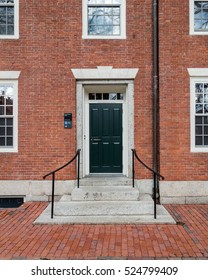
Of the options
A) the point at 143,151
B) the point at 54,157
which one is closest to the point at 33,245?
the point at 54,157

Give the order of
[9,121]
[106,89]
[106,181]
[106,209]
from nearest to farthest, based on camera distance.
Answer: [106,209], [106,181], [9,121], [106,89]

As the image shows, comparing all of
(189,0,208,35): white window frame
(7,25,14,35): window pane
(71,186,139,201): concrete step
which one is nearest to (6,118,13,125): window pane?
(7,25,14,35): window pane

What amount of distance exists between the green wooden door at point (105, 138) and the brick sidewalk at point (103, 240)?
2.50m

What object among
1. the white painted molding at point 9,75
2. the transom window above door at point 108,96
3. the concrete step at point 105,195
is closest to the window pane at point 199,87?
the transom window above door at point 108,96

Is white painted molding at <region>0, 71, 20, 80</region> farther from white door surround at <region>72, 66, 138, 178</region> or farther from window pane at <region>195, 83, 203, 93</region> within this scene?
window pane at <region>195, 83, 203, 93</region>

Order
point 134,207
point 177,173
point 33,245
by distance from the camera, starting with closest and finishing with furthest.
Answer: point 33,245 → point 134,207 → point 177,173

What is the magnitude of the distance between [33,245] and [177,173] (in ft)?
14.3

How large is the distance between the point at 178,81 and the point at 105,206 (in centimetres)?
400

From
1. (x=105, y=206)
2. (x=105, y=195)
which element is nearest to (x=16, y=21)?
(x=105, y=195)

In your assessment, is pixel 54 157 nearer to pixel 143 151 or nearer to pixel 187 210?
pixel 143 151

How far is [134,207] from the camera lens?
Answer: 623 centimetres

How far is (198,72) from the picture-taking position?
291 inches

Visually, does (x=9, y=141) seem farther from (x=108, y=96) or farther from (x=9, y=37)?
(x=108, y=96)

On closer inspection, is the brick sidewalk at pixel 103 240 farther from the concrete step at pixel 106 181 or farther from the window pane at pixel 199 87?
the window pane at pixel 199 87
